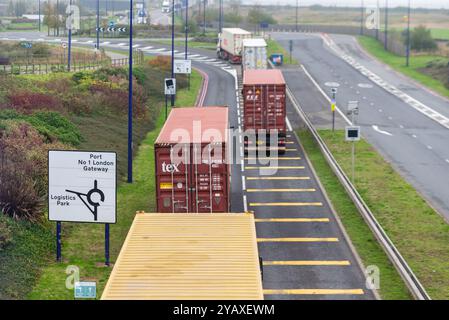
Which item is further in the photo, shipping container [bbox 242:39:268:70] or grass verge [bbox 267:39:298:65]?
grass verge [bbox 267:39:298:65]

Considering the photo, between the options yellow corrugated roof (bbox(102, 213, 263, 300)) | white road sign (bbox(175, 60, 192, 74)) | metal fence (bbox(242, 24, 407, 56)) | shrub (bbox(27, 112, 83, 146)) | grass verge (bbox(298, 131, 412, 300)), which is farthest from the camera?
metal fence (bbox(242, 24, 407, 56))

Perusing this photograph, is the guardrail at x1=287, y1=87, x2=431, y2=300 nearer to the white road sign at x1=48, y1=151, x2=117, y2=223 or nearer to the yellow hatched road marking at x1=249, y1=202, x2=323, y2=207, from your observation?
the yellow hatched road marking at x1=249, y1=202, x2=323, y2=207

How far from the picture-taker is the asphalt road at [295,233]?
24172 mm

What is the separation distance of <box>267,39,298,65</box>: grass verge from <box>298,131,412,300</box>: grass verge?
48.4 metres

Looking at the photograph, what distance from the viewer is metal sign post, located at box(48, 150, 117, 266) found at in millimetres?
24688

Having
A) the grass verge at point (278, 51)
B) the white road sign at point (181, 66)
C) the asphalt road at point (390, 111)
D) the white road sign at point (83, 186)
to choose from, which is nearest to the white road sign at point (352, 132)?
the asphalt road at point (390, 111)

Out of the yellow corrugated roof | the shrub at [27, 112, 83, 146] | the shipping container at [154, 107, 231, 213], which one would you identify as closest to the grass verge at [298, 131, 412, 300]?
the shipping container at [154, 107, 231, 213]

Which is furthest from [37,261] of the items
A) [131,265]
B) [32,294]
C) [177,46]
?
[177,46]

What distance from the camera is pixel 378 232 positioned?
2852cm

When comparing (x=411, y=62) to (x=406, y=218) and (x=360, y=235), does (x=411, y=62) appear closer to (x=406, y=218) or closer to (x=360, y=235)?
(x=406, y=218)

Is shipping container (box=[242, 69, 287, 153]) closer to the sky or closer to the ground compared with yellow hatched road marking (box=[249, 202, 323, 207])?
closer to the sky

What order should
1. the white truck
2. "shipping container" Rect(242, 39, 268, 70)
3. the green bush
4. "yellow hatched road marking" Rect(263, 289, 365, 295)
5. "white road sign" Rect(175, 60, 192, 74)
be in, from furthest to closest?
the green bush
the white truck
"shipping container" Rect(242, 39, 268, 70)
"white road sign" Rect(175, 60, 192, 74)
"yellow hatched road marking" Rect(263, 289, 365, 295)

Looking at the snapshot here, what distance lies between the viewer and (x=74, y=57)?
272 feet

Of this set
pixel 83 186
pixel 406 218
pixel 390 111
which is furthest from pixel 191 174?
pixel 390 111
